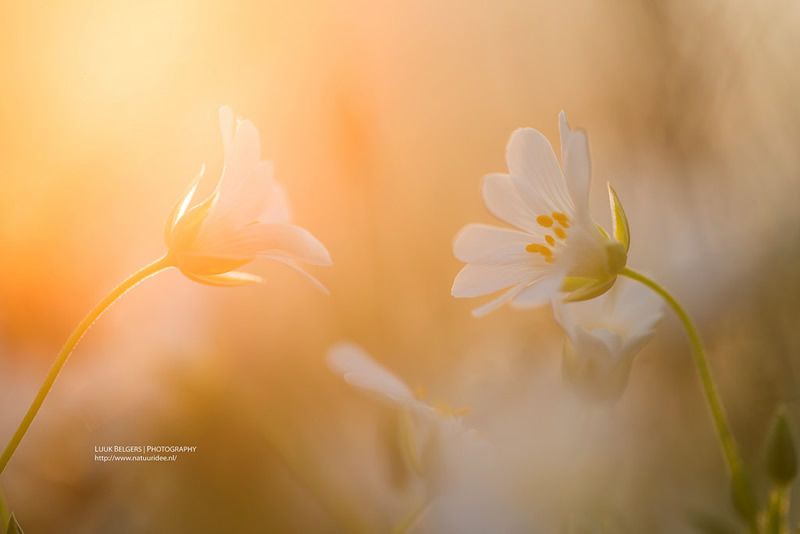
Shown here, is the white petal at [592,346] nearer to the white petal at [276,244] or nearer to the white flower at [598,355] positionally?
the white flower at [598,355]

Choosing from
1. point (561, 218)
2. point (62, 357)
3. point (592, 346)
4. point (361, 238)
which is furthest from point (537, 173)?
point (361, 238)

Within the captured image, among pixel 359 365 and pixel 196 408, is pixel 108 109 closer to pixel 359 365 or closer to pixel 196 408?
pixel 196 408

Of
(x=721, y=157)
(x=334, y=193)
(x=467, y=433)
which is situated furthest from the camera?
(x=334, y=193)

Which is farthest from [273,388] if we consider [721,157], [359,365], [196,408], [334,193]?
[721,157]

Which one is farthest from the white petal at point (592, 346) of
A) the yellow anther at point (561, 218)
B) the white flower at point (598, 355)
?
the yellow anther at point (561, 218)

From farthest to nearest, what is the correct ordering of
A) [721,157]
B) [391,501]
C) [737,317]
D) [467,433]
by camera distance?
[721,157], [737,317], [391,501], [467,433]

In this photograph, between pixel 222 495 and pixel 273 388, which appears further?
pixel 273 388

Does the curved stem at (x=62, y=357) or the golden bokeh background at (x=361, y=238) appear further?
the golden bokeh background at (x=361, y=238)
